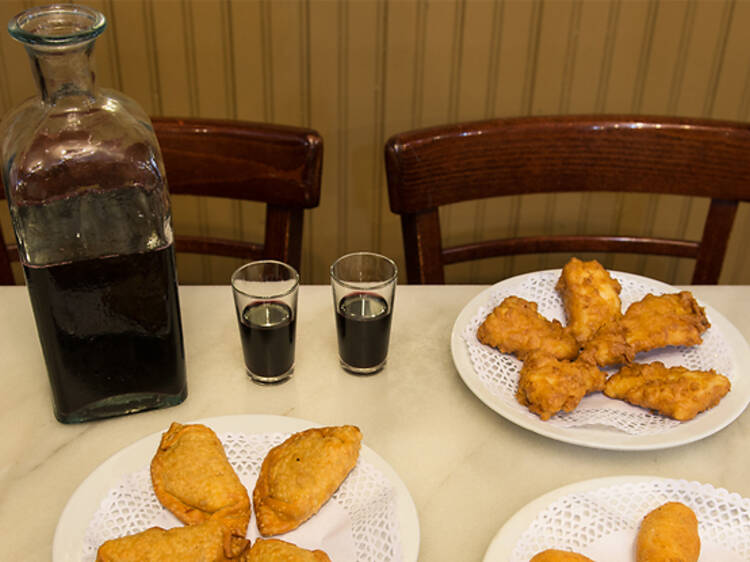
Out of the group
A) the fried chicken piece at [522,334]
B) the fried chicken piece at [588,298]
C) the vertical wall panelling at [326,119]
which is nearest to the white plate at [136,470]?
the fried chicken piece at [522,334]

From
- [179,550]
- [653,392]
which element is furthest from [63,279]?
[653,392]

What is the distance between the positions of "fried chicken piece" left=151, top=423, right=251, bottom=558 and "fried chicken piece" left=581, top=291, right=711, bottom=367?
48cm

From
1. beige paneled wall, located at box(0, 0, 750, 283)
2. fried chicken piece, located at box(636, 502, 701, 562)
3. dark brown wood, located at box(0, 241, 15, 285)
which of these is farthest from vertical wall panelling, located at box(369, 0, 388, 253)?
fried chicken piece, located at box(636, 502, 701, 562)

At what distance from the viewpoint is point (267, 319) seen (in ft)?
3.28

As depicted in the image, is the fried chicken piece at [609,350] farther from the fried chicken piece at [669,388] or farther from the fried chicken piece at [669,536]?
the fried chicken piece at [669,536]

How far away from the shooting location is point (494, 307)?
3.73 feet

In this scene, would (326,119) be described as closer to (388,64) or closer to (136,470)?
(388,64)

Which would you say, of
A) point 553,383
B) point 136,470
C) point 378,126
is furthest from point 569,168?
point 136,470

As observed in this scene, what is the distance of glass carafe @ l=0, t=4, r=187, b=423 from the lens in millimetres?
788

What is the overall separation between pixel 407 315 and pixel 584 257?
1.25 m

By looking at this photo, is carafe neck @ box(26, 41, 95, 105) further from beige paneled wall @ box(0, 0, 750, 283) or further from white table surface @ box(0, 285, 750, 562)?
beige paneled wall @ box(0, 0, 750, 283)

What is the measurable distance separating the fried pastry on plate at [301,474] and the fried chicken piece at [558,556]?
215 mm

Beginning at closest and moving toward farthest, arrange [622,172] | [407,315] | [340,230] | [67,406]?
[67,406], [407,315], [622,172], [340,230]

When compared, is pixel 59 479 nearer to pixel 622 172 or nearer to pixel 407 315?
pixel 407 315
